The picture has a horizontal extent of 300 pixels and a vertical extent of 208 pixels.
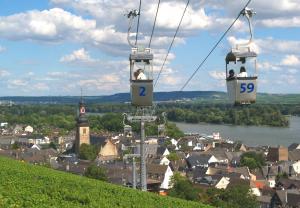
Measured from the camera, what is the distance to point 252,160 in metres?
56.5

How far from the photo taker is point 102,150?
67062 millimetres

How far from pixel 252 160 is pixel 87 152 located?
18.6 meters

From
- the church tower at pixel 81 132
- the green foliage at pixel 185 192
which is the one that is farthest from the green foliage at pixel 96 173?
the church tower at pixel 81 132

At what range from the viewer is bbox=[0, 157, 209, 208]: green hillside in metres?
11.4

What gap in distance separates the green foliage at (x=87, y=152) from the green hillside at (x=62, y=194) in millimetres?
45322

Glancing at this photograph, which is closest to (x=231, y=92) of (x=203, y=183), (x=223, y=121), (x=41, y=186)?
(x=41, y=186)

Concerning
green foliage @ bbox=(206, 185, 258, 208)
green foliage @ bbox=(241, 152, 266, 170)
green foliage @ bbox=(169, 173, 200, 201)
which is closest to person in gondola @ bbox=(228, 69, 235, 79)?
green foliage @ bbox=(206, 185, 258, 208)

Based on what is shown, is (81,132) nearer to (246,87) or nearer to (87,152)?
(87,152)

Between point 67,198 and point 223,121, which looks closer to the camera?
point 67,198

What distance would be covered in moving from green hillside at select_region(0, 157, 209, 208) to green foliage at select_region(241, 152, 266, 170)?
1628 inches

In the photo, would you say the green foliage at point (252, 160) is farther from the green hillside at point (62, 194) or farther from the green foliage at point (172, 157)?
the green hillside at point (62, 194)

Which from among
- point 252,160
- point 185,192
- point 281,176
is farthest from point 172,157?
point 185,192

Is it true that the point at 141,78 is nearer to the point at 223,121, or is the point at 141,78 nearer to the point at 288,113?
the point at 223,121

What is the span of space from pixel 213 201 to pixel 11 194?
2007 cm
